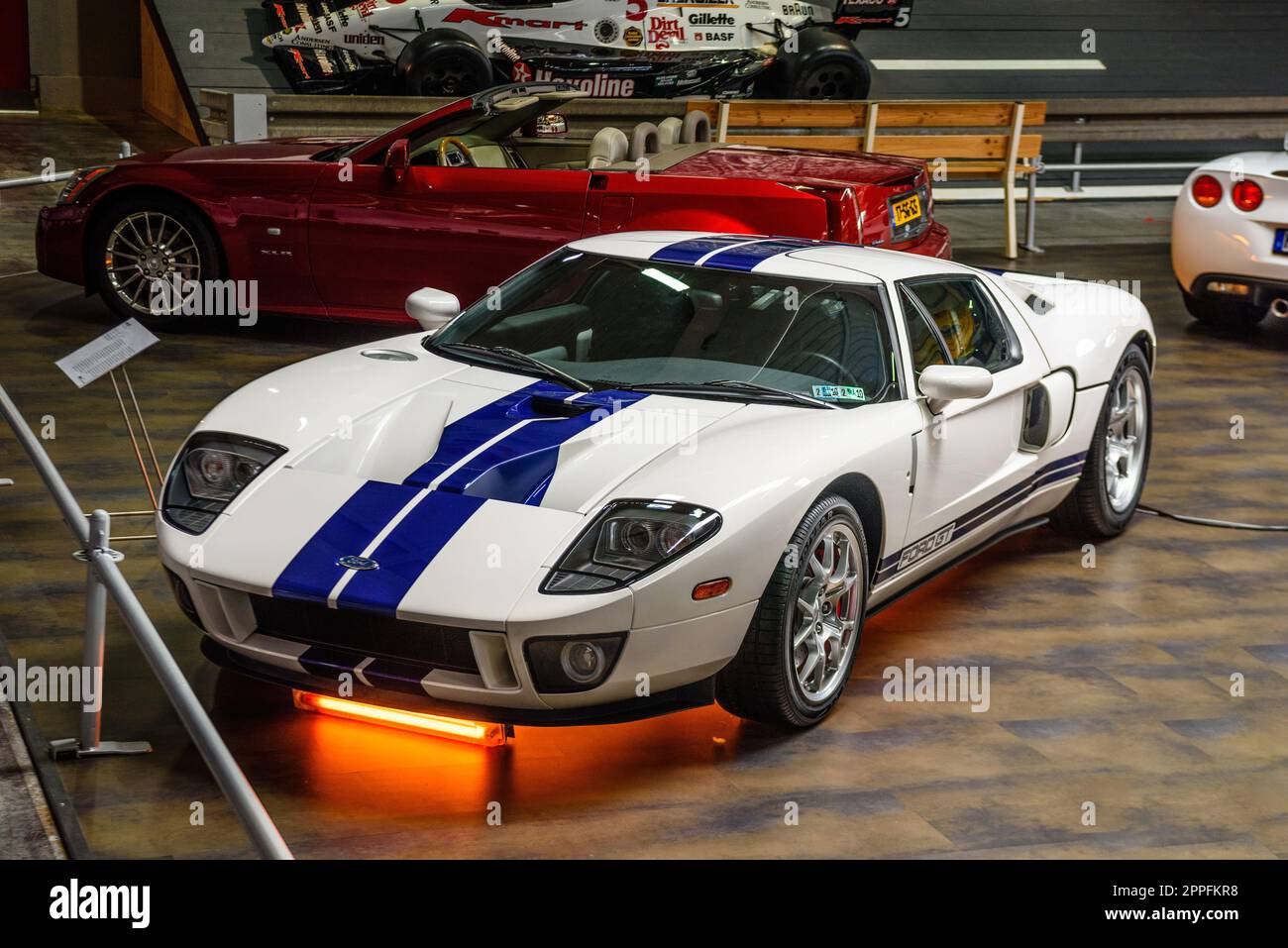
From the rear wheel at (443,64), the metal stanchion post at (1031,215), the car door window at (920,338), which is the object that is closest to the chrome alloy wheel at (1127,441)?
the car door window at (920,338)

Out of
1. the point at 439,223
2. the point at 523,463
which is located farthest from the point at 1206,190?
the point at 523,463

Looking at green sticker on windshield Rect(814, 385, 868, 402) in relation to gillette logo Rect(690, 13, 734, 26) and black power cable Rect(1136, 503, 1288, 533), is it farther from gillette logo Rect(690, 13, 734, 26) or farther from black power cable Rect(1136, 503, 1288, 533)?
gillette logo Rect(690, 13, 734, 26)

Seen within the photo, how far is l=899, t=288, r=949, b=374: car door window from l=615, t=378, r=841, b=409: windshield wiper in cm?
47

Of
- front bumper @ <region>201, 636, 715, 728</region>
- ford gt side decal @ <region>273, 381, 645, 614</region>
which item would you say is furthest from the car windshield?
front bumper @ <region>201, 636, 715, 728</region>

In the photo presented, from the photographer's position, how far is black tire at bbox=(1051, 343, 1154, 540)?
6152mm

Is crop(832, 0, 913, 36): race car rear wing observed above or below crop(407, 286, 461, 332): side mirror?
above

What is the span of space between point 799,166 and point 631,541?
491 cm

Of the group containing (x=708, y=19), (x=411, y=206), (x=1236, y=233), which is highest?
(x=708, y=19)

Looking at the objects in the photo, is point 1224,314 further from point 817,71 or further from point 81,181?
point 81,181

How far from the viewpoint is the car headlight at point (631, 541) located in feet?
12.8

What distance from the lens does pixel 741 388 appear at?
4.77 meters

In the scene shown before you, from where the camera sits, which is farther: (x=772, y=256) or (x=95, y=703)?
(x=772, y=256)

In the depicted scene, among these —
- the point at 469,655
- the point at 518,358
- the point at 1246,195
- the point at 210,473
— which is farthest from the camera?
the point at 1246,195
